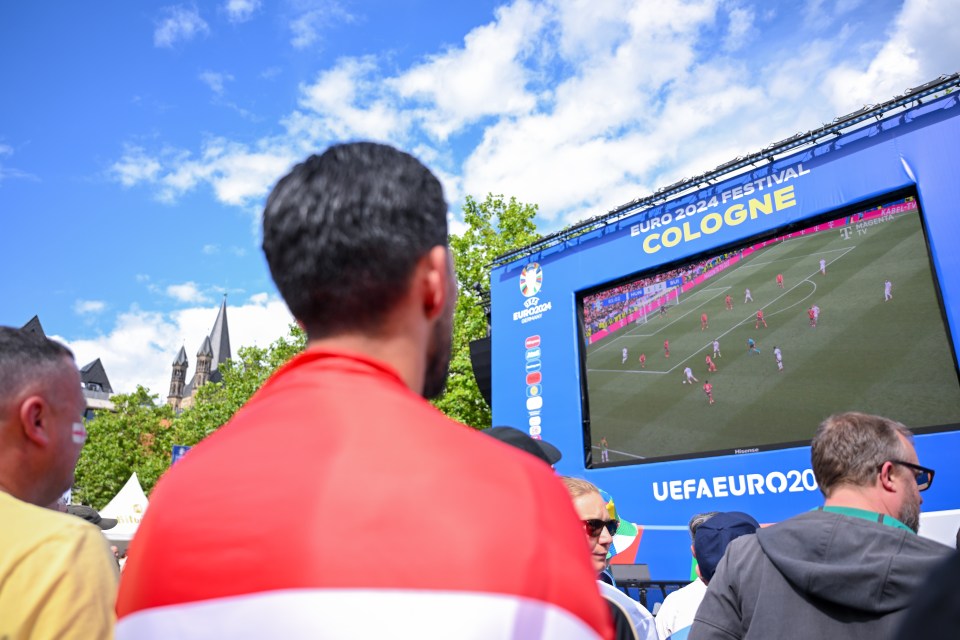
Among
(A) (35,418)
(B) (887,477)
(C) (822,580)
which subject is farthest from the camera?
(B) (887,477)

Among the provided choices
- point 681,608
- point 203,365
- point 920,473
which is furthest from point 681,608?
point 203,365

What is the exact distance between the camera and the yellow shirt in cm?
162

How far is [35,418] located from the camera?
212 cm

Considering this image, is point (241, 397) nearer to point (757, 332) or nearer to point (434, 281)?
point (757, 332)

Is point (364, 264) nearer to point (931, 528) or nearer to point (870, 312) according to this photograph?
point (931, 528)

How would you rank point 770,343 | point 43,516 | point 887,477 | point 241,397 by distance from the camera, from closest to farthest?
point 43,516 → point 887,477 → point 770,343 → point 241,397

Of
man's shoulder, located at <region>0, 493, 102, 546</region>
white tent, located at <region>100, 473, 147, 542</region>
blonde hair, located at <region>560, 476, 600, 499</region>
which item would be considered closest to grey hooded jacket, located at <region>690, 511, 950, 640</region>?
blonde hair, located at <region>560, 476, 600, 499</region>

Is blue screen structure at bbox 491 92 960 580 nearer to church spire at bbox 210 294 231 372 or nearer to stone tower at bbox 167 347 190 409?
church spire at bbox 210 294 231 372

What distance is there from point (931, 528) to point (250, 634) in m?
7.10

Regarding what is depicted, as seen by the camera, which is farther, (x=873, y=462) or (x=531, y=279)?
(x=531, y=279)

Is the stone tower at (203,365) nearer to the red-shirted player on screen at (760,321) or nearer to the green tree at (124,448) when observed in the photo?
the green tree at (124,448)

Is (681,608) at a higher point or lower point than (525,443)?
lower

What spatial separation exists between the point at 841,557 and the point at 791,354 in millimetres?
6080

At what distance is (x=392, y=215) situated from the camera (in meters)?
1.07
